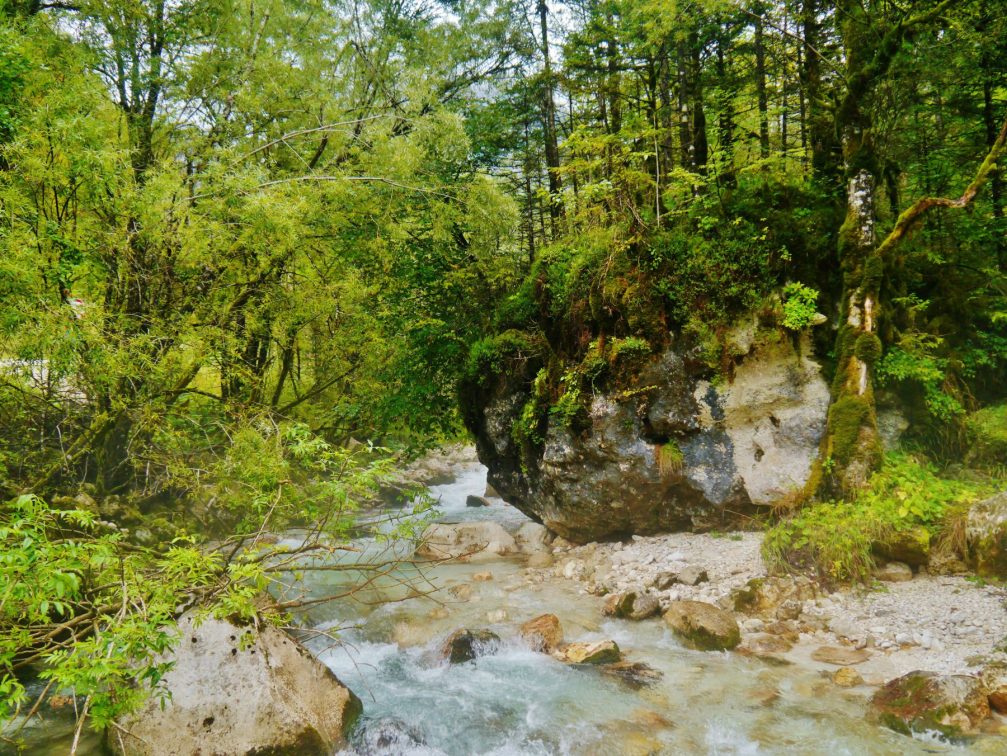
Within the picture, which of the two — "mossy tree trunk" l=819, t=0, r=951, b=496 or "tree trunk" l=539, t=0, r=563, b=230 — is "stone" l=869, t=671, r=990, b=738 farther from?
"tree trunk" l=539, t=0, r=563, b=230

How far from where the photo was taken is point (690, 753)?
5.36 meters

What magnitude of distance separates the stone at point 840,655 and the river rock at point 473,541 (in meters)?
7.05

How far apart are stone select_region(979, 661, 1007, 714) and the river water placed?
1.44 feet

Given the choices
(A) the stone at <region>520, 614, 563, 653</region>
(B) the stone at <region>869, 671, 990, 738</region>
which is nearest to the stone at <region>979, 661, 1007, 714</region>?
(B) the stone at <region>869, 671, 990, 738</region>

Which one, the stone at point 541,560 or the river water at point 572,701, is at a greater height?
the river water at point 572,701

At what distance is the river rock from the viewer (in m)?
12.7

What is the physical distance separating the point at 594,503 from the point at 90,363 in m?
8.65

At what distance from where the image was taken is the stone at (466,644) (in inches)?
302

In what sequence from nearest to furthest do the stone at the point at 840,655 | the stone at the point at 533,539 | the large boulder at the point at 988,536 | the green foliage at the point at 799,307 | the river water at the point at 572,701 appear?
the river water at the point at 572,701, the stone at the point at 840,655, the large boulder at the point at 988,536, the green foliage at the point at 799,307, the stone at the point at 533,539

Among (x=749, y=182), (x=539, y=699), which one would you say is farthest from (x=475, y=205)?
(x=539, y=699)

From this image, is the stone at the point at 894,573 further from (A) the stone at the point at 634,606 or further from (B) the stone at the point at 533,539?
(B) the stone at the point at 533,539

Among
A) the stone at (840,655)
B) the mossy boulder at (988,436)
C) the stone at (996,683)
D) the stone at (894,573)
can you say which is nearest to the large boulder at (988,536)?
the stone at (894,573)

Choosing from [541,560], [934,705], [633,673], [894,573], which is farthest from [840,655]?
[541,560]

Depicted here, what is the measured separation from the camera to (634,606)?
8.42 metres
